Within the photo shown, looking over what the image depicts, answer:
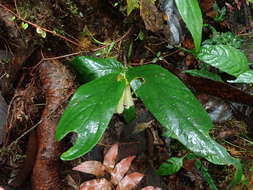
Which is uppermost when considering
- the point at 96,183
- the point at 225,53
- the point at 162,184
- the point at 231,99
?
the point at 225,53

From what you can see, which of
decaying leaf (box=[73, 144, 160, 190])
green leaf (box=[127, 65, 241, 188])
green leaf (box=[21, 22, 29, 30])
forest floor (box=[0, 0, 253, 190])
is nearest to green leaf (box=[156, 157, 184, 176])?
forest floor (box=[0, 0, 253, 190])

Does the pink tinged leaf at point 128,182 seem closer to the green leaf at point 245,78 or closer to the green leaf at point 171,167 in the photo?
the green leaf at point 171,167

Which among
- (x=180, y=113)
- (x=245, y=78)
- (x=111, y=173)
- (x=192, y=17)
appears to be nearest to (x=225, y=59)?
(x=245, y=78)

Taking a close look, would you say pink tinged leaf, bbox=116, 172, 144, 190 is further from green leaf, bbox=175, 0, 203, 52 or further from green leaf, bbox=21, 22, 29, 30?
green leaf, bbox=21, 22, 29, 30

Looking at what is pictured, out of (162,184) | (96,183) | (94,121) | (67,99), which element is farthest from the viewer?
(162,184)

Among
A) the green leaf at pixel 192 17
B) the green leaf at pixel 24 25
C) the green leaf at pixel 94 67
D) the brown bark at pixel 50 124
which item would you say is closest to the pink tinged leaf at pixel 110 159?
the brown bark at pixel 50 124

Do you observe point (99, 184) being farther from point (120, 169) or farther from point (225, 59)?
point (225, 59)

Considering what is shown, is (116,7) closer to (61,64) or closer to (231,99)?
(61,64)

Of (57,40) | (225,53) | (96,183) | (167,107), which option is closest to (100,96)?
(167,107)
